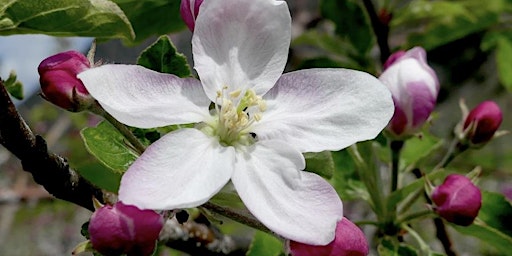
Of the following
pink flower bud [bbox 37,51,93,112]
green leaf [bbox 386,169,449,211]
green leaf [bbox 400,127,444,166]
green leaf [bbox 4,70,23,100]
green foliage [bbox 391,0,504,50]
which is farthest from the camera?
green foliage [bbox 391,0,504,50]

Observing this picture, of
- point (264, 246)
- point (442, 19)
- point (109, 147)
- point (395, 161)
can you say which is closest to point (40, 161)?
point (109, 147)

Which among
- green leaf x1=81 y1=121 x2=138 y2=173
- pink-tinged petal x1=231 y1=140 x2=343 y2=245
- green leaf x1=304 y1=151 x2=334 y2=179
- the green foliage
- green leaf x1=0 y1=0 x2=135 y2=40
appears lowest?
the green foliage

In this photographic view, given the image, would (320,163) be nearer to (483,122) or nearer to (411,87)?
(411,87)

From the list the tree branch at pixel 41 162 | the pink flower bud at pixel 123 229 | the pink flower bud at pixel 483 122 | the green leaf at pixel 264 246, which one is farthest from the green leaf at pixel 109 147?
the pink flower bud at pixel 483 122

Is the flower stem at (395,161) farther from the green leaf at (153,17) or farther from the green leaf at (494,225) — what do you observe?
the green leaf at (153,17)

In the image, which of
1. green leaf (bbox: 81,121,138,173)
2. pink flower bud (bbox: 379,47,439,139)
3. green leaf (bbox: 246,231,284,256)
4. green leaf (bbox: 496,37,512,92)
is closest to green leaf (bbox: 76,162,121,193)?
green leaf (bbox: 246,231,284,256)

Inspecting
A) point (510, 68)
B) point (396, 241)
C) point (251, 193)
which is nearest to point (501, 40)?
point (510, 68)

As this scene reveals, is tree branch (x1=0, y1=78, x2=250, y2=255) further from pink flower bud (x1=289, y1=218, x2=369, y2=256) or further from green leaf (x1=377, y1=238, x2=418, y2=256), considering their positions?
green leaf (x1=377, y1=238, x2=418, y2=256)
